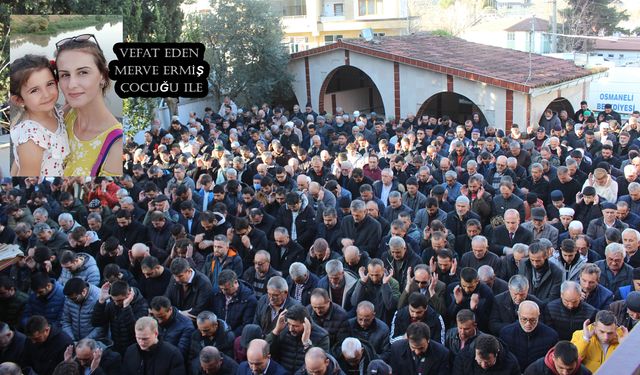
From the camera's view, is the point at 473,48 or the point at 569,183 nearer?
the point at 569,183

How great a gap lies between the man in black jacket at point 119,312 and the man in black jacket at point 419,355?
2264 millimetres

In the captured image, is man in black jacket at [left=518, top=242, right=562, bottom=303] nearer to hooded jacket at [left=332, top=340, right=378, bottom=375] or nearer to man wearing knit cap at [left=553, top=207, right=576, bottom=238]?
man wearing knit cap at [left=553, top=207, right=576, bottom=238]

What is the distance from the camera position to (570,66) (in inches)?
792

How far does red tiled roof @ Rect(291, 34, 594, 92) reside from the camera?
1697 cm

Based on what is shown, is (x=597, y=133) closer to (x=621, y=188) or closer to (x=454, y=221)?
(x=621, y=188)

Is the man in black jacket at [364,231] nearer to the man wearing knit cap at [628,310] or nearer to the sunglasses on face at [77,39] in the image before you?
the man wearing knit cap at [628,310]

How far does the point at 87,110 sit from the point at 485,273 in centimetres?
435

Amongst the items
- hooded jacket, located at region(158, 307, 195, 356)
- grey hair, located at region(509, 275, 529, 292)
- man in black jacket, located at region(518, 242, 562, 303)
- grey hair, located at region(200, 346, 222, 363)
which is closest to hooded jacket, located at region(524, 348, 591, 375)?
grey hair, located at region(509, 275, 529, 292)

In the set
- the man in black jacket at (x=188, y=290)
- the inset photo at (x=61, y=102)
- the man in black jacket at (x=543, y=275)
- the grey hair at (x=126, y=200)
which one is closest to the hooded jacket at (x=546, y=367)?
the man in black jacket at (x=543, y=275)

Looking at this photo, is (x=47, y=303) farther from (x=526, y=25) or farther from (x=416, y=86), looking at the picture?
(x=526, y=25)

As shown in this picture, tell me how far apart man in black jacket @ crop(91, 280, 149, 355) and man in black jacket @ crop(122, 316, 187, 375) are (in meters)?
0.69

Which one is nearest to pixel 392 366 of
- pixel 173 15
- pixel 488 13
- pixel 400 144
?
pixel 400 144

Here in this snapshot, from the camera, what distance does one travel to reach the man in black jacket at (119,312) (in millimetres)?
5797

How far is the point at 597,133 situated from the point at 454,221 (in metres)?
7.56
